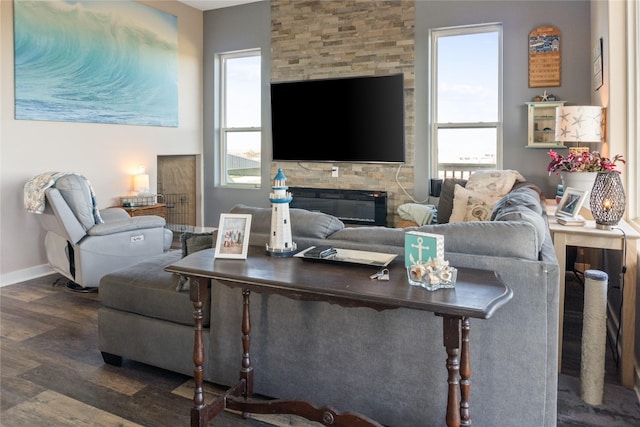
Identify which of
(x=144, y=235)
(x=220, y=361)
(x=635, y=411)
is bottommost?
(x=635, y=411)

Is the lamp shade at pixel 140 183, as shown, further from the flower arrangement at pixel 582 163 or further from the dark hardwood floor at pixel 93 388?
the flower arrangement at pixel 582 163

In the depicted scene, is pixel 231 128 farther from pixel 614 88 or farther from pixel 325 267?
pixel 325 267

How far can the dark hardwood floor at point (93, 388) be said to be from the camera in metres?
2.11

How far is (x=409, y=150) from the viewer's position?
214 inches

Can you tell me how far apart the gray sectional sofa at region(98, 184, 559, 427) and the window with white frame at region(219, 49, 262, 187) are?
4.32 meters

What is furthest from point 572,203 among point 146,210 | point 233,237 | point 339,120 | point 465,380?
point 146,210

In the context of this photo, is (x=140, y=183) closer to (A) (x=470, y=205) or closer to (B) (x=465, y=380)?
(A) (x=470, y=205)

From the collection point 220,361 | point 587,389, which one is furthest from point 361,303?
point 587,389

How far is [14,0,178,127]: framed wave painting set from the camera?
443 cm

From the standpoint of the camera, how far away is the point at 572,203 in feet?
9.20

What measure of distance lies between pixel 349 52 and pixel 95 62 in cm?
294

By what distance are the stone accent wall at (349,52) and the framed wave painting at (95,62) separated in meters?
1.48

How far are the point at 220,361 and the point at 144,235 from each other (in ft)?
7.63

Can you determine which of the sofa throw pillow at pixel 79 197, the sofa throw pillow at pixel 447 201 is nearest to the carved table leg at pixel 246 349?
the sofa throw pillow at pixel 79 197
